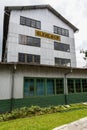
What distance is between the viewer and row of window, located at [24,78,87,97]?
12.0 meters

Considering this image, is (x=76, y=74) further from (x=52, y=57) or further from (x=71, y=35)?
(x=71, y=35)

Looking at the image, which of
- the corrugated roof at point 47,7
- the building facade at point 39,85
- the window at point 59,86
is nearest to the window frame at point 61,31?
the corrugated roof at point 47,7

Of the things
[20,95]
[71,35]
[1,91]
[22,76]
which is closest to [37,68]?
[22,76]

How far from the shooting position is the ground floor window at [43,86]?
11.9m

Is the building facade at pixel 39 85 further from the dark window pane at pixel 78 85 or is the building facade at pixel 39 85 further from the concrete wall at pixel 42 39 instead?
the concrete wall at pixel 42 39

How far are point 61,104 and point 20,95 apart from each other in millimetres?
4111

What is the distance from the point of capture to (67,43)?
25.6 meters

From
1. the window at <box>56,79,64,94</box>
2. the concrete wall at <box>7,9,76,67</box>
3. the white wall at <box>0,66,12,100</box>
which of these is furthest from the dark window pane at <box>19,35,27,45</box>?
the white wall at <box>0,66,12,100</box>

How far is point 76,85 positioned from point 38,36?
36.7 ft

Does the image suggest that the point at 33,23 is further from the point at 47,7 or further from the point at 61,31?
the point at 61,31

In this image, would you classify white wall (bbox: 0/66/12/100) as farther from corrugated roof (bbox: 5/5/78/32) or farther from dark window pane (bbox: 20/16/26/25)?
corrugated roof (bbox: 5/5/78/32)

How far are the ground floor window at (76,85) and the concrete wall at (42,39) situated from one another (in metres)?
8.28

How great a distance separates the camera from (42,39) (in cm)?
2314

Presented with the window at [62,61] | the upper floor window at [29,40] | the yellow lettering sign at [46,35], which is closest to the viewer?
the upper floor window at [29,40]
